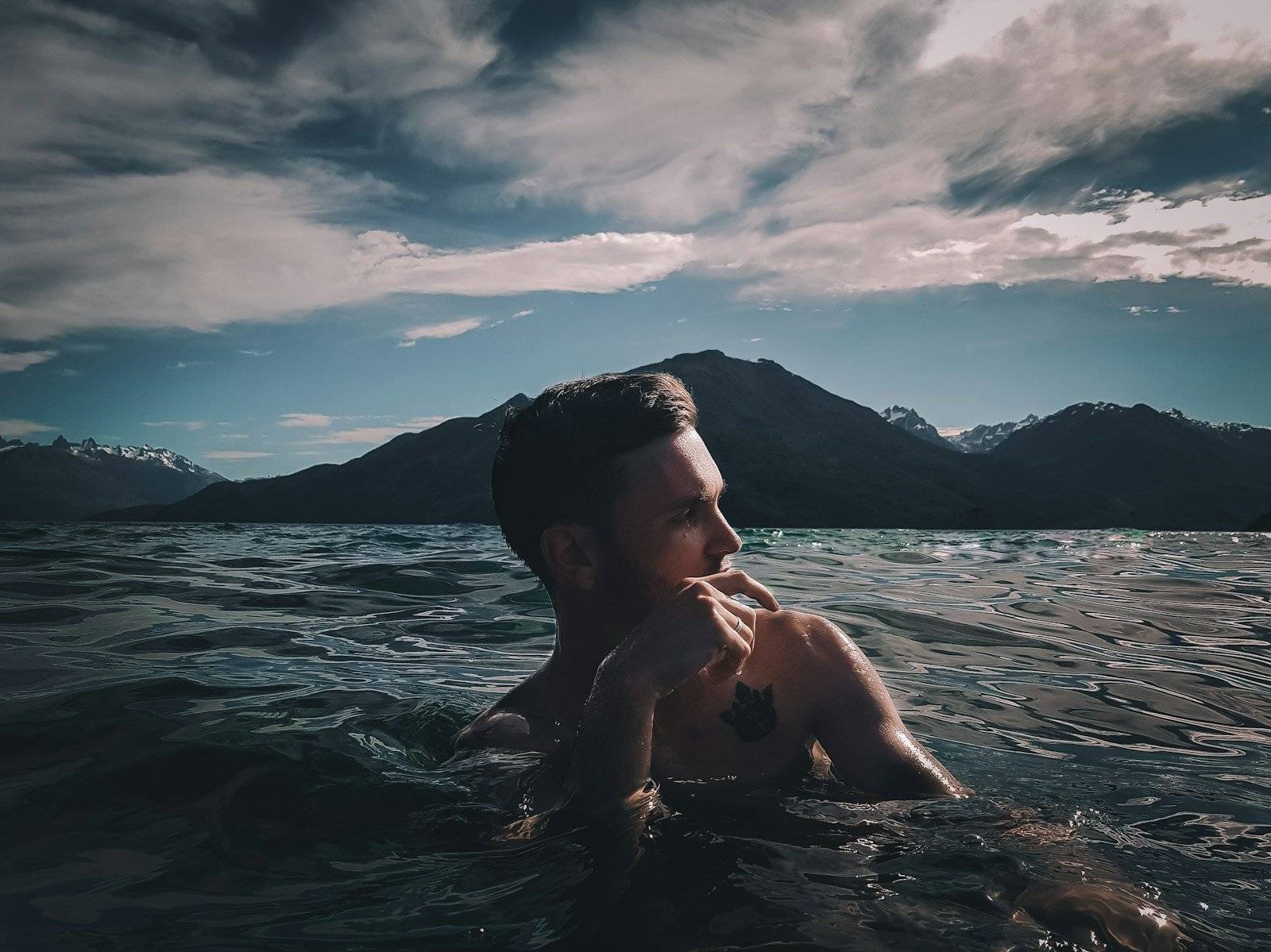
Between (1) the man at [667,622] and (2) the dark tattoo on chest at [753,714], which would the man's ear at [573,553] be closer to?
(1) the man at [667,622]

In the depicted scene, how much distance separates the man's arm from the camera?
2.93m

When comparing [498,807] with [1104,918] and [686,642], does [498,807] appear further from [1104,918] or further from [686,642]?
[1104,918]

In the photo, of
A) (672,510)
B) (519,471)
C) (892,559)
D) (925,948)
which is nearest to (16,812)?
(519,471)

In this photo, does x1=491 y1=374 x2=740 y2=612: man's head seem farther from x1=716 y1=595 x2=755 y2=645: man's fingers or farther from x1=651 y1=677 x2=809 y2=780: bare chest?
x1=651 y1=677 x2=809 y2=780: bare chest

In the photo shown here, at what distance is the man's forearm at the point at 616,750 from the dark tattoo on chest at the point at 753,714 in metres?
0.69

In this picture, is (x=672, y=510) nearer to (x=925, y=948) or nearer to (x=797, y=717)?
(x=797, y=717)

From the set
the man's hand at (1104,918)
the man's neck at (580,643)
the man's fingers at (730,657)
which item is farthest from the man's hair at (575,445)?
the man's hand at (1104,918)

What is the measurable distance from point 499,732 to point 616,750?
1242 millimetres

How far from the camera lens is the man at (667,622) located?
9.21 ft

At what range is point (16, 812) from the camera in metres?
3.20

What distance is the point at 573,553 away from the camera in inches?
133

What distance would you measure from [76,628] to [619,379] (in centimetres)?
681

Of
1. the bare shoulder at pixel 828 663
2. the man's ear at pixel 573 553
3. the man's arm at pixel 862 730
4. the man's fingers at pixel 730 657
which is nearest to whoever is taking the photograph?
the man's fingers at pixel 730 657

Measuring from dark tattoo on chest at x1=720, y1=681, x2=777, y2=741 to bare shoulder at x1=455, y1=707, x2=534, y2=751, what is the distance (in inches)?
36.5
